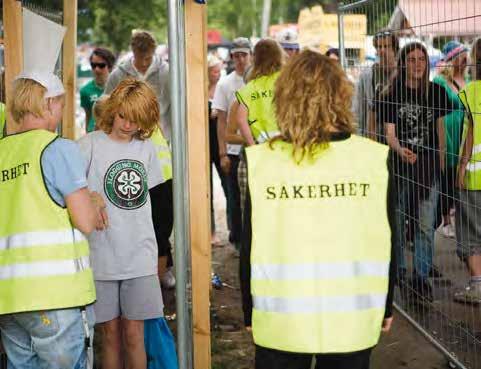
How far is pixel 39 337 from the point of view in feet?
10.5

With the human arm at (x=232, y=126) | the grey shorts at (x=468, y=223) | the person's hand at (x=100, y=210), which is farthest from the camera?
the human arm at (x=232, y=126)

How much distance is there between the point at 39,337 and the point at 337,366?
120 centimetres

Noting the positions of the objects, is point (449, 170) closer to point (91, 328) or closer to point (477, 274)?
point (477, 274)

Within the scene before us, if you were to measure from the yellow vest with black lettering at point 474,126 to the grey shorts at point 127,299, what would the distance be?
2106 mm

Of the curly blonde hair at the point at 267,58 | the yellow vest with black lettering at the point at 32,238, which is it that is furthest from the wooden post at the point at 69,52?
the yellow vest with black lettering at the point at 32,238

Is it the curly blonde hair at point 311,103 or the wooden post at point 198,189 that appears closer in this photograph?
the curly blonde hair at point 311,103

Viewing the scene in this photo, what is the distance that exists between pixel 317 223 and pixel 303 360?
506 millimetres

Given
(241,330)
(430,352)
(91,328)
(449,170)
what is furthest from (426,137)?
(91,328)

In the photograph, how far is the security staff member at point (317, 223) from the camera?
106 inches

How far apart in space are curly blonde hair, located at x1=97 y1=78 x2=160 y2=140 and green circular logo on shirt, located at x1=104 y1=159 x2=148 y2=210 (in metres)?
0.19

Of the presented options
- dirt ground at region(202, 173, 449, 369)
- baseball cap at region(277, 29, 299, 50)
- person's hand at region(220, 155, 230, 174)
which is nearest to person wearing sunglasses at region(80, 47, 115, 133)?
person's hand at region(220, 155, 230, 174)

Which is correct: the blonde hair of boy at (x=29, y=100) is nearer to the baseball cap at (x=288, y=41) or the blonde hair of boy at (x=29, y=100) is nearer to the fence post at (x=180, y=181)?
the fence post at (x=180, y=181)

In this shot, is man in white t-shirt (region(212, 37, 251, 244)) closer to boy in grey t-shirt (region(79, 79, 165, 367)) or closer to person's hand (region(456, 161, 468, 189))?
person's hand (region(456, 161, 468, 189))

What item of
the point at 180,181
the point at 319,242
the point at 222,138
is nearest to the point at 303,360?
the point at 319,242
